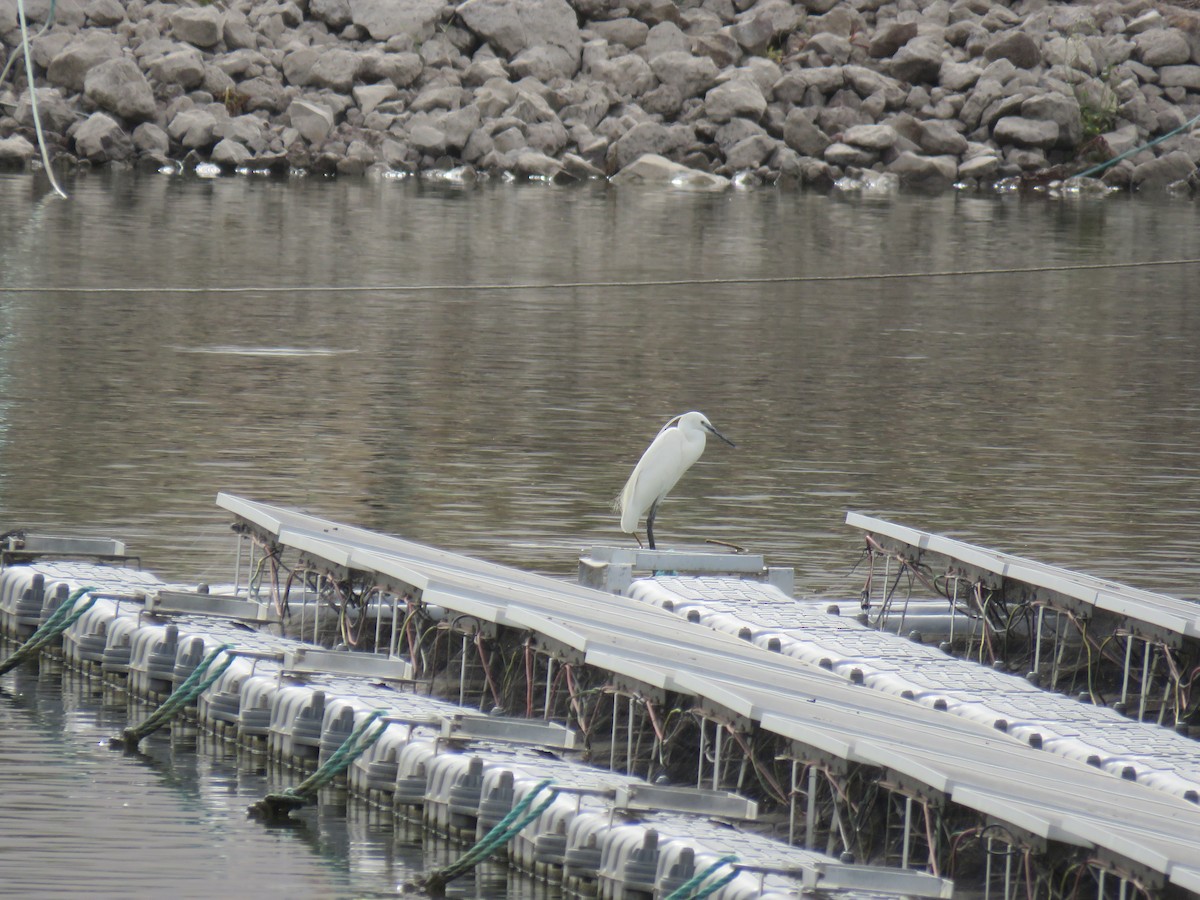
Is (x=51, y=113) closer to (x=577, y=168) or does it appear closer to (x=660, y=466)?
(x=577, y=168)

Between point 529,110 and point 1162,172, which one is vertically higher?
point 529,110

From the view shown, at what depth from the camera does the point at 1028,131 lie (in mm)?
Result: 69812

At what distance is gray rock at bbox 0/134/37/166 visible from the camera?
62094 mm

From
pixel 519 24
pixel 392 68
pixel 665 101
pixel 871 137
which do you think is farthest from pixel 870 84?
pixel 392 68

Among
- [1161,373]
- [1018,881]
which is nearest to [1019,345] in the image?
[1161,373]

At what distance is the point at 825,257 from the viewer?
1828 inches

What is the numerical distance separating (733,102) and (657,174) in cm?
353

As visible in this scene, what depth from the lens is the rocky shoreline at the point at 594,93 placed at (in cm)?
6562

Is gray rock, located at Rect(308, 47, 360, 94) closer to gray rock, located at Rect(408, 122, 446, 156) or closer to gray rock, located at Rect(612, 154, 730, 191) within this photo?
gray rock, located at Rect(408, 122, 446, 156)

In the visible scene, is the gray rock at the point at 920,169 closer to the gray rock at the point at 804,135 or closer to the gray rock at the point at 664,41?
the gray rock at the point at 804,135

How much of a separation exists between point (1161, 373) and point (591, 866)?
932 inches

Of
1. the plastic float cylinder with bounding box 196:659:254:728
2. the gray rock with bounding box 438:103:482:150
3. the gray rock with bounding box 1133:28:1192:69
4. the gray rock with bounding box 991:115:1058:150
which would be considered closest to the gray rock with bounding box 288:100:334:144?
the gray rock with bounding box 438:103:482:150

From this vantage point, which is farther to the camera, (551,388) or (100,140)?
(100,140)

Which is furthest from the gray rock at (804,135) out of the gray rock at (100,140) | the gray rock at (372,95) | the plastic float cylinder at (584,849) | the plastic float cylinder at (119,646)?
the plastic float cylinder at (584,849)
